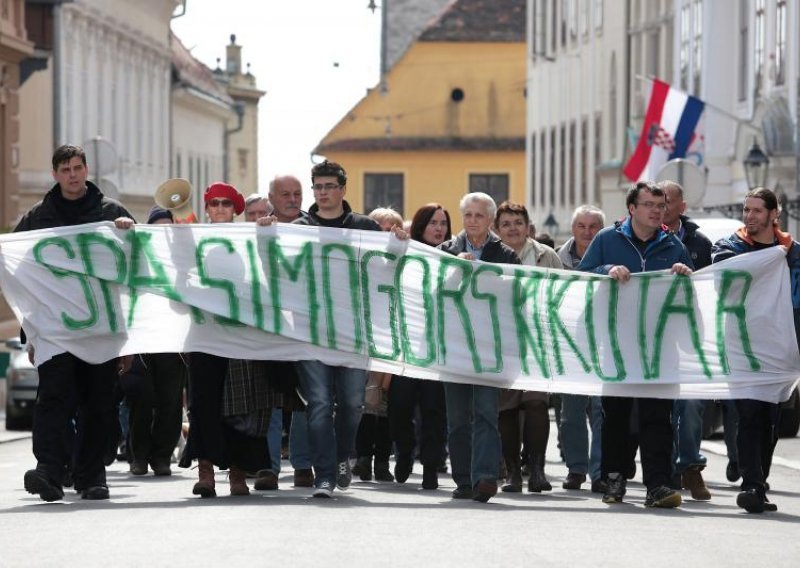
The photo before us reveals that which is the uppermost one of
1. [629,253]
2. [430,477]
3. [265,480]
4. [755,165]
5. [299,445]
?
[755,165]

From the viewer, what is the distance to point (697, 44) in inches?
1884

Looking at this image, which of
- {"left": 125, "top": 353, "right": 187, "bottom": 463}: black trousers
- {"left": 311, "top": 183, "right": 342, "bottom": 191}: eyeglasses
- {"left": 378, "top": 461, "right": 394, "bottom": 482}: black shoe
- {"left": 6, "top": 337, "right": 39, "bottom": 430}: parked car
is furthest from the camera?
{"left": 6, "top": 337, "right": 39, "bottom": 430}: parked car

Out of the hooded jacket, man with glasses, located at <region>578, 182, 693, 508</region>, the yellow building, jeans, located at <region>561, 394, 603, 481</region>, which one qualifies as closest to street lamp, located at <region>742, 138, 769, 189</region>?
jeans, located at <region>561, 394, 603, 481</region>

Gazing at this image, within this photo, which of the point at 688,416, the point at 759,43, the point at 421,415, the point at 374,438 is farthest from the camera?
the point at 759,43

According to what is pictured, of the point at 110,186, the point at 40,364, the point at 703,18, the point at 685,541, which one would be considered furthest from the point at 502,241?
the point at 703,18

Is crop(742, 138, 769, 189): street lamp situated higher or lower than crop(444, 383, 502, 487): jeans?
higher

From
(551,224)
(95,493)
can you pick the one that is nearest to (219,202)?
(95,493)

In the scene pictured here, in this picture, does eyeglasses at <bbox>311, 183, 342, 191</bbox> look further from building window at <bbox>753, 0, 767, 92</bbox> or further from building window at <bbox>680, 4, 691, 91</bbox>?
building window at <bbox>680, 4, 691, 91</bbox>

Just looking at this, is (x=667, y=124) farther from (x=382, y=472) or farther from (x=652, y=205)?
(x=652, y=205)

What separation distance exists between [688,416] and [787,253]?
1.78m

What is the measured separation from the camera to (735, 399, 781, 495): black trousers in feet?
45.1

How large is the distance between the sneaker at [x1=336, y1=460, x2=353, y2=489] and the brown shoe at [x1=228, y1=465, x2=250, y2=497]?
566mm

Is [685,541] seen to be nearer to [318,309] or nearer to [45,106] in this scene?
[318,309]

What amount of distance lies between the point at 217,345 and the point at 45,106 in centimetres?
3435
